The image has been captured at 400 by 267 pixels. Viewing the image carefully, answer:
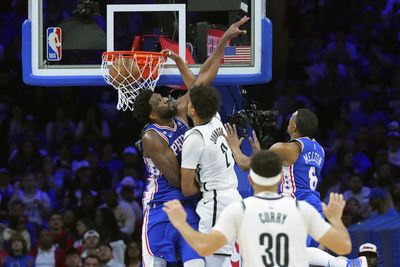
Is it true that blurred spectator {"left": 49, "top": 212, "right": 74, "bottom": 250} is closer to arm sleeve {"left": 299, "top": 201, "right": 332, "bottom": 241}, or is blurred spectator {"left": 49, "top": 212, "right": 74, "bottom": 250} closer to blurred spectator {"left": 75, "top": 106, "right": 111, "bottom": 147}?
blurred spectator {"left": 75, "top": 106, "right": 111, "bottom": 147}

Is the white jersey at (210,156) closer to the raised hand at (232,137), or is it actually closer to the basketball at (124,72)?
the raised hand at (232,137)

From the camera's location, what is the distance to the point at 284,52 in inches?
743

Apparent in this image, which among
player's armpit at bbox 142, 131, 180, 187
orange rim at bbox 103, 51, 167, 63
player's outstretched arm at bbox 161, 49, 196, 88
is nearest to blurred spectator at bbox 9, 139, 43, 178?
orange rim at bbox 103, 51, 167, 63

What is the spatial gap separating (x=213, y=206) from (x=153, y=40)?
233 centimetres

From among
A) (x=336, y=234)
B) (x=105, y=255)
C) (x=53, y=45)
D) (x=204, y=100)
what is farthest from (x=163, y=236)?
(x=105, y=255)

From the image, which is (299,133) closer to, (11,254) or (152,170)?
(152,170)

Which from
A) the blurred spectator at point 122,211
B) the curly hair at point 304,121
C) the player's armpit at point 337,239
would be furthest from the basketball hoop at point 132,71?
the blurred spectator at point 122,211

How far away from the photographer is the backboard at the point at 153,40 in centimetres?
1025

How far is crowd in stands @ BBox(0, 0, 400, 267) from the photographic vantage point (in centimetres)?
1457

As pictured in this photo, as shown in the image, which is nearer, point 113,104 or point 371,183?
point 371,183

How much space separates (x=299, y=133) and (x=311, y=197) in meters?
0.59

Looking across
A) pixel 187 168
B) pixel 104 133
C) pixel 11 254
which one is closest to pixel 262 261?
pixel 187 168

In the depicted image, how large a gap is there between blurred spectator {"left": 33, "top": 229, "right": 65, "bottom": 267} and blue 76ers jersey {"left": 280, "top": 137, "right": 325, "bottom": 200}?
5.24 meters

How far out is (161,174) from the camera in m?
9.32
